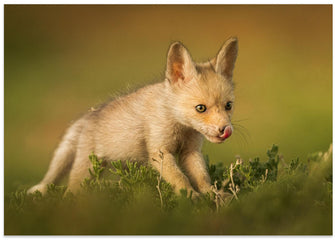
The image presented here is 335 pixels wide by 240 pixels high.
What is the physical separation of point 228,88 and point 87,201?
50.6 inches

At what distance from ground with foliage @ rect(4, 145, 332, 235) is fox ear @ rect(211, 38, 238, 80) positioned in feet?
2.57

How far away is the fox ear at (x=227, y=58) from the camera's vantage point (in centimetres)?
306

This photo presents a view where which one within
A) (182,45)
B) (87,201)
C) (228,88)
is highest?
(182,45)

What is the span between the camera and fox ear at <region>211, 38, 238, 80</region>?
121 inches

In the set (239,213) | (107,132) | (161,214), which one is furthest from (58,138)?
(239,213)

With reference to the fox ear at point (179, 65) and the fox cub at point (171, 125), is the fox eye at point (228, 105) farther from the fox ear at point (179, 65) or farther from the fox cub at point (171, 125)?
the fox ear at point (179, 65)

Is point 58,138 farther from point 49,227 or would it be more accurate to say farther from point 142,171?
point 49,227

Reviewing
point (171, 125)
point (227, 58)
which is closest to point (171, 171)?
point (171, 125)

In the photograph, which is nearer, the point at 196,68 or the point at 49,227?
the point at 49,227

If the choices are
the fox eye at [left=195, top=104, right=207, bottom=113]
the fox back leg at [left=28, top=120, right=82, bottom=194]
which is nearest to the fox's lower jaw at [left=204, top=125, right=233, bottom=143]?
the fox eye at [left=195, top=104, right=207, bottom=113]

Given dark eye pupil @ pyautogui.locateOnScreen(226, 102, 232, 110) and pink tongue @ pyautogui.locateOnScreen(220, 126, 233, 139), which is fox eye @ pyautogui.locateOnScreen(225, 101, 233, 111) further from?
pink tongue @ pyautogui.locateOnScreen(220, 126, 233, 139)

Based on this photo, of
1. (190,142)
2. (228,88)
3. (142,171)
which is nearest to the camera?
(142,171)

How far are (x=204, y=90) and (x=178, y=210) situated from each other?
869mm

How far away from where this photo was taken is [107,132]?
3.54m
